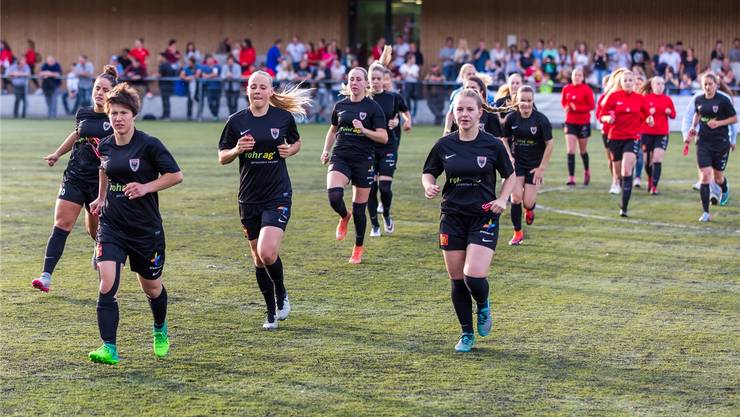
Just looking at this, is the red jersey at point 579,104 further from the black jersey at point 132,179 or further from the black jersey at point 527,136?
the black jersey at point 132,179

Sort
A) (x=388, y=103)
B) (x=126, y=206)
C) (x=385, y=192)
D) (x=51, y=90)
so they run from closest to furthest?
(x=126, y=206) < (x=388, y=103) < (x=385, y=192) < (x=51, y=90)

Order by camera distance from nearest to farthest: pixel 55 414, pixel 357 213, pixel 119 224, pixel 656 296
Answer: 1. pixel 55 414
2. pixel 119 224
3. pixel 656 296
4. pixel 357 213

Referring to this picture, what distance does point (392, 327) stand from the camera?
29.1ft

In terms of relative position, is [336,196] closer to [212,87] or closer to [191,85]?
[212,87]

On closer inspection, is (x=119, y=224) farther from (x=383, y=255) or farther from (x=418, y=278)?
(x=383, y=255)

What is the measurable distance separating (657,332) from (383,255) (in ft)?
13.6

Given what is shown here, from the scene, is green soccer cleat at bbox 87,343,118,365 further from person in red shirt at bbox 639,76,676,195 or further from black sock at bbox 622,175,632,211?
person in red shirt at bbox 639,76,676,195

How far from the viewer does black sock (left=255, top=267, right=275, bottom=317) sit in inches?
348

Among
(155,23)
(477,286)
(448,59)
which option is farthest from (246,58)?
(477,286)

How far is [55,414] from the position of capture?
6559 mm

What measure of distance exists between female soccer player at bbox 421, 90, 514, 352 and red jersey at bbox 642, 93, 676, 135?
392 inches

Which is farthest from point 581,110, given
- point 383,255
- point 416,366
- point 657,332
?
point 416,366

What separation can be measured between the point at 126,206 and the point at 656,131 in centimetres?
1215

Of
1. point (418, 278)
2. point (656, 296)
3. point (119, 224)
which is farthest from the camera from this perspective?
point (418, 278)
